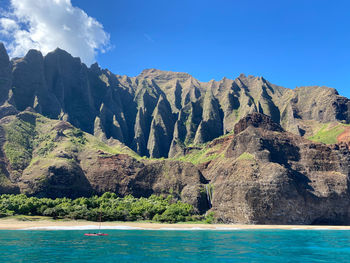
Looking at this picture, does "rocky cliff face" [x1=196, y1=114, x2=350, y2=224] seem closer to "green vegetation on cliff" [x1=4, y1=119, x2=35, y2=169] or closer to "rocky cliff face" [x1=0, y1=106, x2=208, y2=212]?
"rocky cliff face" [x1=0, y1=106, x2=208, y2=212]

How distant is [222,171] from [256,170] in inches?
826

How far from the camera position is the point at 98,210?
114000 mm

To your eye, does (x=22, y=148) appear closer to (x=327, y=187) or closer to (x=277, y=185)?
(x=277, y=185)

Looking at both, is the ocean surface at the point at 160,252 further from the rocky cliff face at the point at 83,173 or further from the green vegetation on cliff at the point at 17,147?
the green vegetation on cliff at the point at 17,147

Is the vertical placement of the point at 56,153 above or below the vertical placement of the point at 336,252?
above

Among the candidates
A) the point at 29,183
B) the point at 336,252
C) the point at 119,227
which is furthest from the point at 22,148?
the point at 336,252

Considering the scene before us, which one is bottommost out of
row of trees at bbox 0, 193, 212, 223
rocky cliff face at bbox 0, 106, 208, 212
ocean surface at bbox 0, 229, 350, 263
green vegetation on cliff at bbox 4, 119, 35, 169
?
ocean surface at bbox 0, 229, 350, 263

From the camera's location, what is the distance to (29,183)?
15200 cm

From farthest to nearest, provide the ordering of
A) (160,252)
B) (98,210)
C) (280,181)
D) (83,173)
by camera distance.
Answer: (83,173)
(280,181)
(98,210)
(160,252)

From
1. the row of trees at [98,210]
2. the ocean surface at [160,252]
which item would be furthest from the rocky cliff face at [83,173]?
the ocean surface at [160,252]

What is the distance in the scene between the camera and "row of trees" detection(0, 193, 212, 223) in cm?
11281

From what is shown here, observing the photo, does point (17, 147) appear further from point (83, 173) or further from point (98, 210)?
point (98, 210)

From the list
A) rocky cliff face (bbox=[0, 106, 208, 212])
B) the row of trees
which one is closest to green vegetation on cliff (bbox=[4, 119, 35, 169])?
rocky cliff face (bbox=[0, 106, 208, 212])

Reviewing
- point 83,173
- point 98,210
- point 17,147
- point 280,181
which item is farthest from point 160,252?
point 17,147
